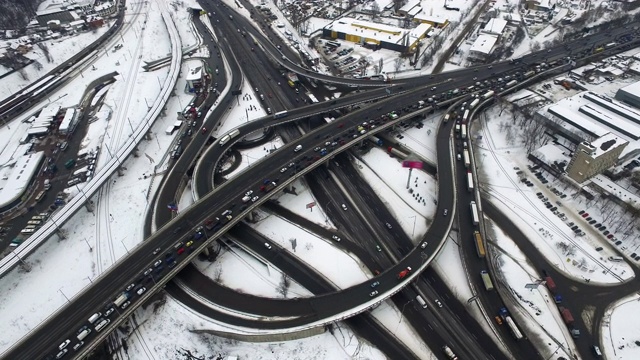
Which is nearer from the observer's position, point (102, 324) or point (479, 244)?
point (102, 324)

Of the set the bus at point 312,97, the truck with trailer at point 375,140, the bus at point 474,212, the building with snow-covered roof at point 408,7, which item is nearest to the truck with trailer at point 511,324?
the bus at point 474,212

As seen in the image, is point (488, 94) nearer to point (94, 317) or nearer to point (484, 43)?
point (484, 43)

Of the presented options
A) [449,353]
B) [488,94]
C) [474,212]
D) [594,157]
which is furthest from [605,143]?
[449,353]

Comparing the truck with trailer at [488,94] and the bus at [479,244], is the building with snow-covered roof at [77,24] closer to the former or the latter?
the truck with trailer at [488,94]

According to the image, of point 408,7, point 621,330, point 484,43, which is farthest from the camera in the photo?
point 408,7

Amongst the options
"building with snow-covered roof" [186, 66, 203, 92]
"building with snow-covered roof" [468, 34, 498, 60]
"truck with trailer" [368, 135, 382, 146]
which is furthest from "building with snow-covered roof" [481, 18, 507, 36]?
"building with snow-covered roof" [186, 66, 203, 92]

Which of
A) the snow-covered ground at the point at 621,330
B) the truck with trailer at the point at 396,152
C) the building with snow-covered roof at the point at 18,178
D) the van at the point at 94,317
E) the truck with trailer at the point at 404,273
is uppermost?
the building with snow-covered roof at the point at 18,178

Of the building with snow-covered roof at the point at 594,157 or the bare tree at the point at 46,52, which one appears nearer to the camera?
the building with snow-covered roof at the point at 594,157
